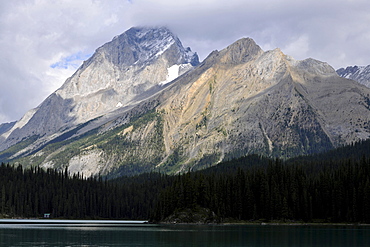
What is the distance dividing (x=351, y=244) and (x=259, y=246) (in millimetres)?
19565

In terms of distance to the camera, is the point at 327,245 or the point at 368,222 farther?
the point at 368,222

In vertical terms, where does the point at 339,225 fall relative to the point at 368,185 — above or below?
below

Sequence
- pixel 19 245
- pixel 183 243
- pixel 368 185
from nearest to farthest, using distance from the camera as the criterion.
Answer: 1. pixel 19 245
2. pixel 183 243
3. pixel 368 185

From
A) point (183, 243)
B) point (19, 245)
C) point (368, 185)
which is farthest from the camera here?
point (368, 185)

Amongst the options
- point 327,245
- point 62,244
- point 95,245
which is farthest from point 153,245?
point 327,245

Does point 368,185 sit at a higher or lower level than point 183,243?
higher

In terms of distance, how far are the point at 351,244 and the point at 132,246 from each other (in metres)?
45.4

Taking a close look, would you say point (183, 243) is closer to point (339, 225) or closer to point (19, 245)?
point (19, 245)

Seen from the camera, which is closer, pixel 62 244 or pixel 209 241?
pixel 62 244

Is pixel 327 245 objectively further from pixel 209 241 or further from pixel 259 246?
pixel 209 241

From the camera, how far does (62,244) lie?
362 feet

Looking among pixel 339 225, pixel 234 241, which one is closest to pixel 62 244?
pixel 234 241

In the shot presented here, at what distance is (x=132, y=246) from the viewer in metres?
107

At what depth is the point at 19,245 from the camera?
105 meters
